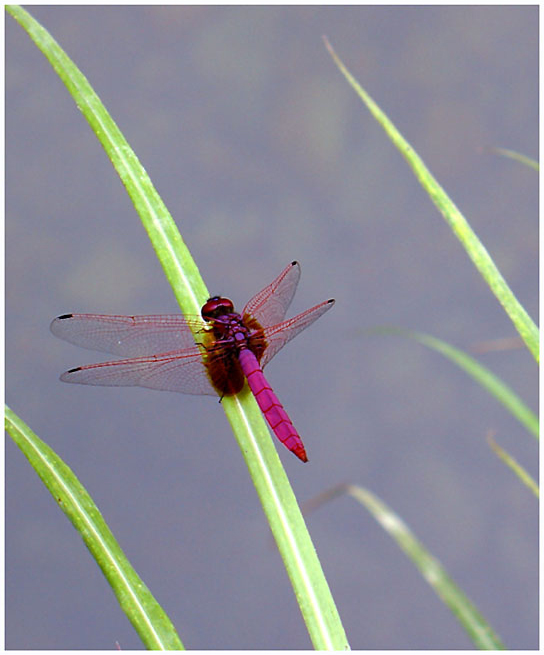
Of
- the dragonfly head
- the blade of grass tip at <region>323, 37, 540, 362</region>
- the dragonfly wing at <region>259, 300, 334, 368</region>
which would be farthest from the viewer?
the dragonfly wing at <region>259, 300, 334, 368</region>

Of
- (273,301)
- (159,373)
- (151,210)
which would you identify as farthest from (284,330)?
(151,210)

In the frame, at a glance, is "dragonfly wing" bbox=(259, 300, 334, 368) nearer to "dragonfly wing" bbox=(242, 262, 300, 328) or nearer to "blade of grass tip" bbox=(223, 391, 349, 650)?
"dragonfly wing" bbox=(242, 262, 300, 328)

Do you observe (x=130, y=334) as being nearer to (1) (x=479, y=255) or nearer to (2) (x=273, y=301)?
(2) (x=273, y=301)

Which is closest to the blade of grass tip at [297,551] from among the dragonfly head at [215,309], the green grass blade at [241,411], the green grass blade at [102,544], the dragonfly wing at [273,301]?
the green grass blade at [241,411]

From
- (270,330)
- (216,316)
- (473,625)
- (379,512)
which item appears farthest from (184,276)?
(473,625)


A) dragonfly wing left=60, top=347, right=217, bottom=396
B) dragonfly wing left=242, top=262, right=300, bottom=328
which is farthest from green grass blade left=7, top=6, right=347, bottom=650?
dragonfly wing left=242, top=262, right=300, bottom=328

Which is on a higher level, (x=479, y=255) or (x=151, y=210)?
(x=151, y=210)

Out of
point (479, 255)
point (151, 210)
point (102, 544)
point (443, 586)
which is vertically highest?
point (151, 210)
